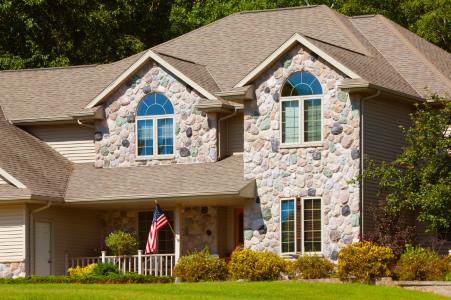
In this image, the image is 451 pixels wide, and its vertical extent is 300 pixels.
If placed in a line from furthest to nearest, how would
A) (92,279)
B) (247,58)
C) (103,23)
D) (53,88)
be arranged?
(103,23), (53,88), (247,58), (92,279)

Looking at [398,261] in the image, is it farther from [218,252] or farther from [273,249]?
[218,252]

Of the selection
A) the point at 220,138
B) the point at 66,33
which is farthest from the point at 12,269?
the point at 66,33

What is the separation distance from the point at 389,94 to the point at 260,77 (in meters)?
4.17

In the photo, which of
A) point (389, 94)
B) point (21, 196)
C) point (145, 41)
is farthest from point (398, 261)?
point (145, 41)

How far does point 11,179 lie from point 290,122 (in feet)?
30.9

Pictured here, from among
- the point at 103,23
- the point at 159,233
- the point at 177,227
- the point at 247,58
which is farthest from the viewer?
the point at 103,23

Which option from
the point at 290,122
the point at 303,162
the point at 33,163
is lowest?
the point at 303,162

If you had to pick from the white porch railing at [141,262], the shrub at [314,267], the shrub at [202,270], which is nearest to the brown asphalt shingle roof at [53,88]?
the white porch railing at [141,262]

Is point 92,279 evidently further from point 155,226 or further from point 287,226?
point 287,226

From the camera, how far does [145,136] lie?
46.9 meters

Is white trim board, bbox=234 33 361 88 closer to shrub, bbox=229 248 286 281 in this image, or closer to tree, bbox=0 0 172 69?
shrub, bbox=229 248 286 281

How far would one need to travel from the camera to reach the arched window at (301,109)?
43000mm

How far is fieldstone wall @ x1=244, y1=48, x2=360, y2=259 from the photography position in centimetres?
4200

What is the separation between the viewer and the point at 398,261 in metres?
40.4
